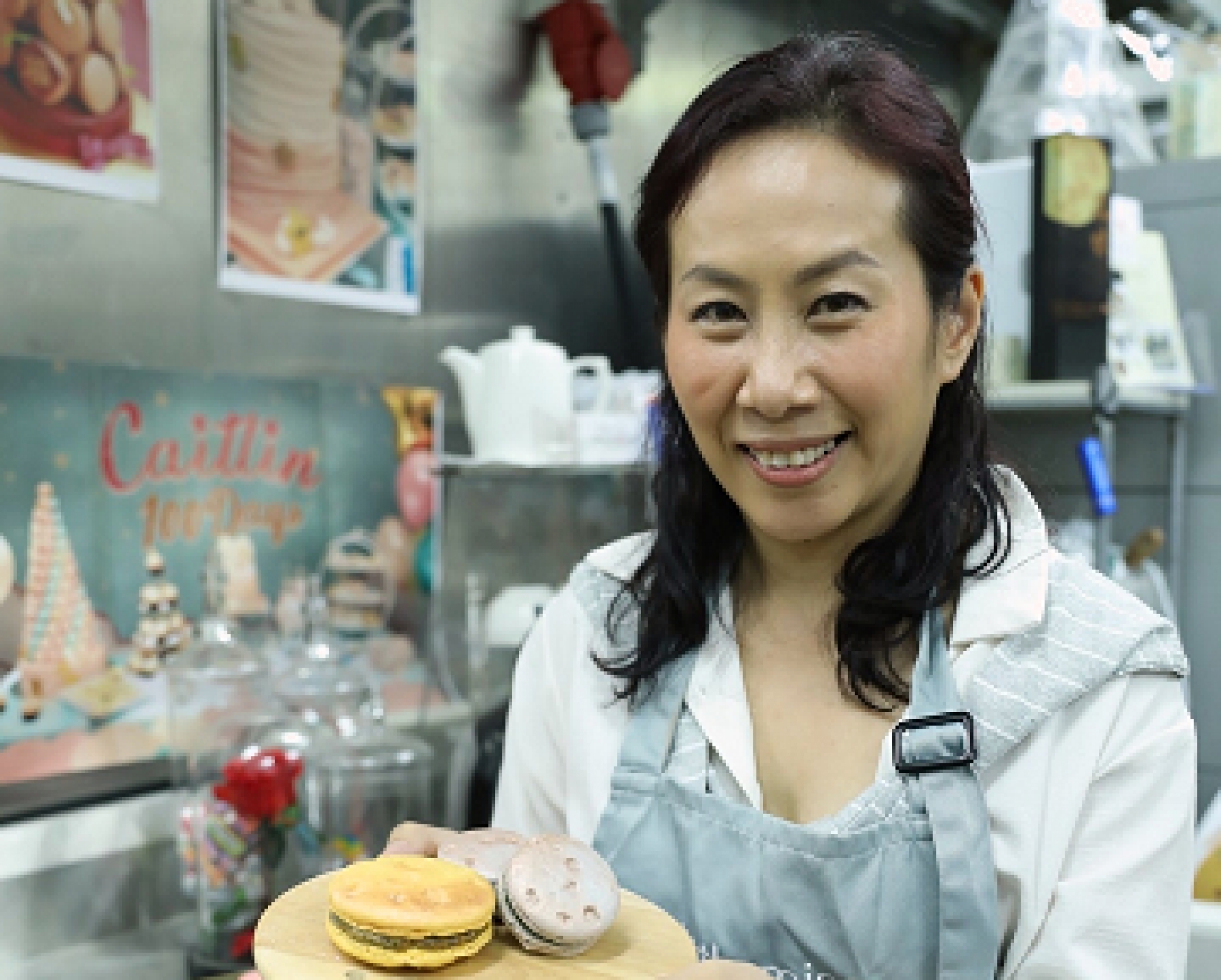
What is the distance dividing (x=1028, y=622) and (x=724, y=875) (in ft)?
1.10

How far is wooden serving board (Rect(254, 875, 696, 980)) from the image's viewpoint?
801mm

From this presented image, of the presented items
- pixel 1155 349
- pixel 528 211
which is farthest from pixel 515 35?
pixel 1155 349

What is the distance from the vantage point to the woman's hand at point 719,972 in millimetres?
770

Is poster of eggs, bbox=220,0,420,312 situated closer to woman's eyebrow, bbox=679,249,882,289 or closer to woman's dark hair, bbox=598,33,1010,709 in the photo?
woman's dark hair, bbox=598,33,1010,709

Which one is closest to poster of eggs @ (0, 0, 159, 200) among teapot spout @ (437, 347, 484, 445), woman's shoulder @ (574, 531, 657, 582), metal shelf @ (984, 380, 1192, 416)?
teapot spout @ (437, 347, 484, 445)

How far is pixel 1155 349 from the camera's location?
7.75ft

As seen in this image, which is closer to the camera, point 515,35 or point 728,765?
point 728,765

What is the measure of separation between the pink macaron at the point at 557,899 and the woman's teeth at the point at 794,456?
1.16 feet

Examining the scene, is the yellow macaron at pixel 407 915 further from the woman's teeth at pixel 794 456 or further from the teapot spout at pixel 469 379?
the teapot spout at pixel 469 379

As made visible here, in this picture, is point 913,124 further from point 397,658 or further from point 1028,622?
point 397,658

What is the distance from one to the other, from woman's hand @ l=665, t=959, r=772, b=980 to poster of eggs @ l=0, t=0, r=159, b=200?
1253mm

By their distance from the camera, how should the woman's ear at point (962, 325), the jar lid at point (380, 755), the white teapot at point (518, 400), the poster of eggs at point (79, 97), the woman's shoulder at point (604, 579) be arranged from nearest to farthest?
the woman's ear at point (962, 325), the woman's shoulder at point (604, 579), the poster of eggs at point (79, 97), the jar lid at point (380, 755), the white teapot at point (518, 400)

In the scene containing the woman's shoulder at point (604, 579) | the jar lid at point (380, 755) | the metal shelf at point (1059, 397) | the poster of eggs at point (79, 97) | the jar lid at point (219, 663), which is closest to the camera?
the woman's shoulder at point (604, 579)

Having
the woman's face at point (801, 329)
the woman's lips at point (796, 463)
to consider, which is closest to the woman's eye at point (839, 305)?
the woman's face at point (801, 329)
